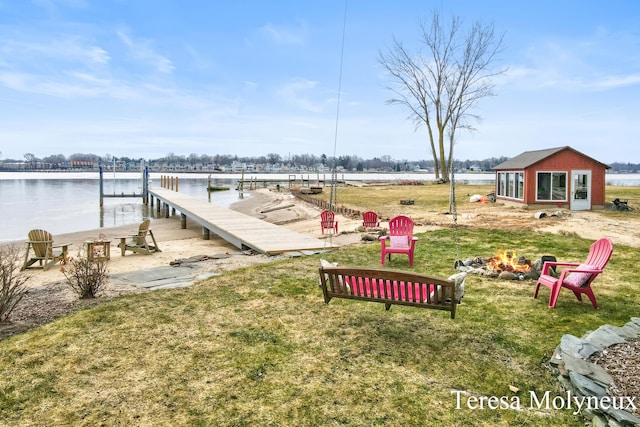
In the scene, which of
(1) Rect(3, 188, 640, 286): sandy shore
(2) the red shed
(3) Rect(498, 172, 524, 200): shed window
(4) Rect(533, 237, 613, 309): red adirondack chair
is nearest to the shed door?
(2) the red shed

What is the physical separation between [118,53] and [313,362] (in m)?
37.6

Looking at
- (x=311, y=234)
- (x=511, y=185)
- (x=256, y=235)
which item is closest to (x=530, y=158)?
(x=511, y=185)

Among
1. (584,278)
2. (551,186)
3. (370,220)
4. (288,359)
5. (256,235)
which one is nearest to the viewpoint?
(288,359)

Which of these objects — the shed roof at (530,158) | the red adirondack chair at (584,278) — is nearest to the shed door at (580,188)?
the shed roof at (530,158)

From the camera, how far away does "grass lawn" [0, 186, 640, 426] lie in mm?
3541

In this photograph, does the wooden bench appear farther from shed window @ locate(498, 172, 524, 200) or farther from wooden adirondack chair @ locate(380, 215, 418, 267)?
shed window @ locate(498, 172, 524, 200)

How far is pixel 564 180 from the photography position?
801 inches

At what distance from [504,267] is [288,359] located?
5.33m

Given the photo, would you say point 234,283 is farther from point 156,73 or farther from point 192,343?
point 156,73

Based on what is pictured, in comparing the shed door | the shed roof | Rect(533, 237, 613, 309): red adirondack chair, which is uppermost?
the shed roof

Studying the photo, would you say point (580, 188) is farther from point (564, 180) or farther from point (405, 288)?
point (405, 288)

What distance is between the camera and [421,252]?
10.7 meters

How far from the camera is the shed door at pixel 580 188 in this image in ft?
66.2

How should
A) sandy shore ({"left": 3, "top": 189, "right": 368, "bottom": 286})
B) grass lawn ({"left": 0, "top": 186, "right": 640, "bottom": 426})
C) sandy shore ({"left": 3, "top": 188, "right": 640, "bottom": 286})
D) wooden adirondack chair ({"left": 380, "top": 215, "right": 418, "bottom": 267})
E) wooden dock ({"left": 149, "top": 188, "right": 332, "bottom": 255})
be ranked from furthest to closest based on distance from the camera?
wooden dock ({"left": 149, "top": 188, "right": 332, "bottom": 255}) → sandy shore ({"left": 3, "top": 188, "right": 640, "bottom": 286}) → sandy shore ({"left": 3, "top": 189, "right": 368, "bottom": 286}) → wooden adirondack chair ({"left": 380, "top": 215, "right": 418, "bottom": 267}) → grass lawn ({"left": 0, "top": 186, "right": 640, "bottom": 426})
